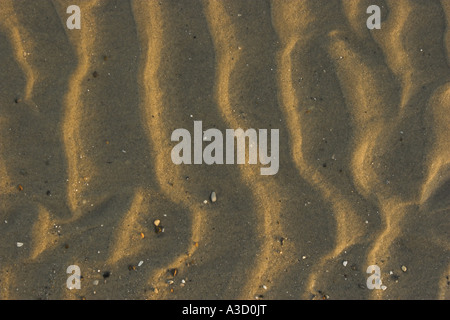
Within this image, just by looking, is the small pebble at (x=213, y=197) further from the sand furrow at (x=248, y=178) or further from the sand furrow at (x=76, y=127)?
the sand furrow at (x=76, y=127)

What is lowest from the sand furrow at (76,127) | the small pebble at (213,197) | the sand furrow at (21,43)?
the small pebble at (213,197)

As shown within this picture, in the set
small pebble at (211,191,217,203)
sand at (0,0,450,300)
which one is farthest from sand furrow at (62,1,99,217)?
small pebble at (211,191,217,203)

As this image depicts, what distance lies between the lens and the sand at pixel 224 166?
1.94m

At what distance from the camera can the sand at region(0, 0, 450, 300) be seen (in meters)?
1.94

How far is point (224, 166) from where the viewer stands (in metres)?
2.00

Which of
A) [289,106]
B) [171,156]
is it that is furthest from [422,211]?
[171,156]

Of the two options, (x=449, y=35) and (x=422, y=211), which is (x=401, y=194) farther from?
(x=449, y=35)

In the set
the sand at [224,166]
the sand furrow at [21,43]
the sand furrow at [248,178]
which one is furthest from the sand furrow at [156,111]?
the sand furrow at [21,43]

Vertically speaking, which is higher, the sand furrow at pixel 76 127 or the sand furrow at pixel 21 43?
the sand furrow at pixel 21 43

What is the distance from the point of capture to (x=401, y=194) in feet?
6.65

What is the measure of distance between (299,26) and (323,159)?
2.81ft

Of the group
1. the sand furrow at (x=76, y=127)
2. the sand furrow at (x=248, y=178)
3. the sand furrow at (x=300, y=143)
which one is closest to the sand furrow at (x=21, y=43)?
the sand furrow at (x=76, y=127)

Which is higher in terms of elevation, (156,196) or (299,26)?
(299,26)

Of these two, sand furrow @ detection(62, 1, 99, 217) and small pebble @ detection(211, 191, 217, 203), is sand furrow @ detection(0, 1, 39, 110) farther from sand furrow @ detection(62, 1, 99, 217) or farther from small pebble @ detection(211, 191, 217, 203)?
small pebble @ detection(211, 191, 217, 203)
